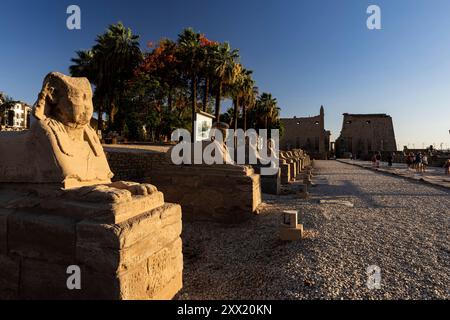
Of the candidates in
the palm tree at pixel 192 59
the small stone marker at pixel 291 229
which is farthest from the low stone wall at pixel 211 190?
the palm tree at pixel 192 59

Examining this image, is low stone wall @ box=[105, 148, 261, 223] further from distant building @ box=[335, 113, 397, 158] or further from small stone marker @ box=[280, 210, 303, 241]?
distant building @ box=[335, 113, 397, 158]

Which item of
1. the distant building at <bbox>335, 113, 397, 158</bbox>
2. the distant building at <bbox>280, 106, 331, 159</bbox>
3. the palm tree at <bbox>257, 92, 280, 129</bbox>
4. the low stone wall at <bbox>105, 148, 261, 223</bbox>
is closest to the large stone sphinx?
the low stone wall at <bbox>105, 148, 261, 223</bbox>

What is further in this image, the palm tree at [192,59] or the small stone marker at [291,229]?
the palm tree at [192,59]

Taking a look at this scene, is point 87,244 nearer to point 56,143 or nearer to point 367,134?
point 56,143

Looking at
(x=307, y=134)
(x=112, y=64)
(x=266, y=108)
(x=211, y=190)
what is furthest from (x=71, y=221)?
(x=307, y=134)

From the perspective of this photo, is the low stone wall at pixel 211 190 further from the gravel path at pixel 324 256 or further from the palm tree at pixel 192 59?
the palm tree at pixel 192 59

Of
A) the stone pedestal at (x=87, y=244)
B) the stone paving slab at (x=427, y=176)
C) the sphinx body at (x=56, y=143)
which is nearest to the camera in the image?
the stone pedestal at (x=87, y=244)

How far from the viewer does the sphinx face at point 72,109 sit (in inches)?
115

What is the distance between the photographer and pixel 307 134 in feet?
199

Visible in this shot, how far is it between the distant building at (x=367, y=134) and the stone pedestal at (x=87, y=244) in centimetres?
6050

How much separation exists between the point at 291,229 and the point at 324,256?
0.75 metres

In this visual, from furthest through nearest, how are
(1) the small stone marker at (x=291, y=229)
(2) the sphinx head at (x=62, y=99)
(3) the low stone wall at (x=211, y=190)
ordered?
(3) the low stone wall at (x=211, y=190) < (1) the small stone marker at (x=291, y=229) < (2) the sphinx head at (x=62, y=99)

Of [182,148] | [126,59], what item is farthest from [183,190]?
[126,59]

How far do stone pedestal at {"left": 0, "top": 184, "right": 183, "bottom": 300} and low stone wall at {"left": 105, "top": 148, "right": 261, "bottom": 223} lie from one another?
325 cm
